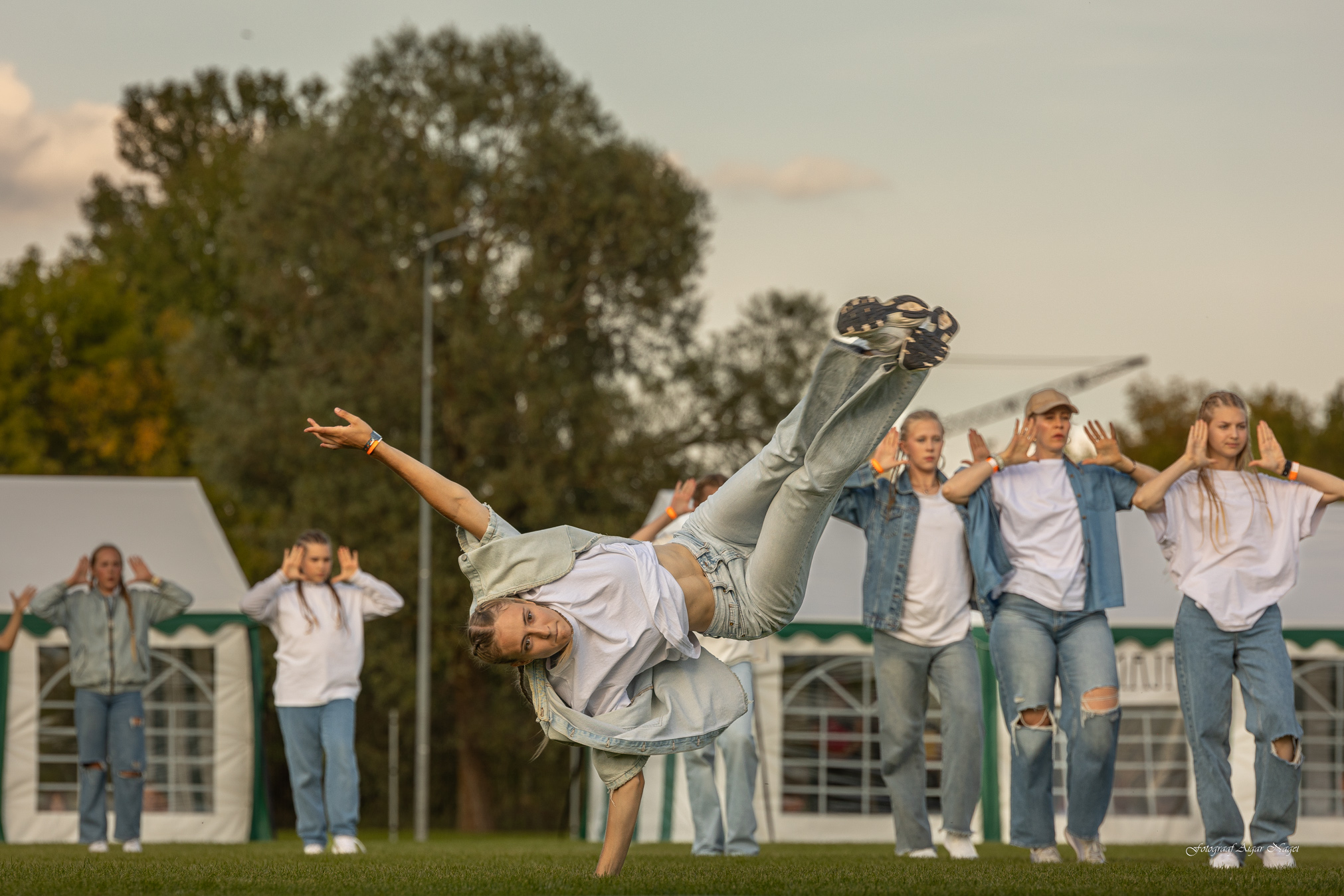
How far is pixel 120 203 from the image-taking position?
130 ft

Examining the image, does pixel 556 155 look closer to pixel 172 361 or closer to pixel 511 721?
pixel 172 361

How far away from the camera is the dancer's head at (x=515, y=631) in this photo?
Result: 478 centimetres

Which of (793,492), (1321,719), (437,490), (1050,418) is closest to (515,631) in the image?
(437,490)

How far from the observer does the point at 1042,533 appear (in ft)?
22.9

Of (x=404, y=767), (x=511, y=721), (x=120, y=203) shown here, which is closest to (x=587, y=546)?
(x=511, y=721)

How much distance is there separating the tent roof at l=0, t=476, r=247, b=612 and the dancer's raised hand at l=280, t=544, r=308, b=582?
340cm

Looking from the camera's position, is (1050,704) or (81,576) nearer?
(1050,704)

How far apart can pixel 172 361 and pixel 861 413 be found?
26165 millimetres

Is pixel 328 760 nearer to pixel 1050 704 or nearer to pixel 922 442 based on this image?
pixel 922 442

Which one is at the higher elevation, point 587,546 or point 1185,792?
point 587,546

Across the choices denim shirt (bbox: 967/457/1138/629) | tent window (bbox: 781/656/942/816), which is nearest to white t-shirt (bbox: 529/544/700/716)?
denim shirt (bbox: 967/457/1138/629)

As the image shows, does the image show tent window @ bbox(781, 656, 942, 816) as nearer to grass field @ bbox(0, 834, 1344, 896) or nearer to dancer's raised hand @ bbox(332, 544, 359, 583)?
dancer's raised hand @ bbox(332, 544, 359, 583)

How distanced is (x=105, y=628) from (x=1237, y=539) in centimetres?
730

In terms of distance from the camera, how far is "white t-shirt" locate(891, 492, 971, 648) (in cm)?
757
